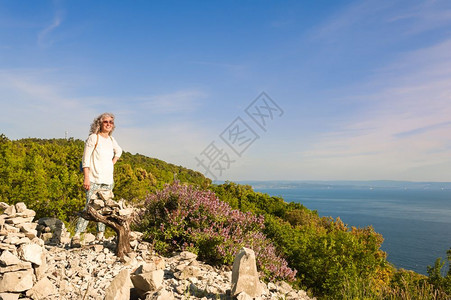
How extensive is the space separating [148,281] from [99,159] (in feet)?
9.88

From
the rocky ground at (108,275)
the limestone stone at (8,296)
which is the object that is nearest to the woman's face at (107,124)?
the rocky ground at (108,275)

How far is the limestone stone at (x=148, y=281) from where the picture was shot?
130 inches

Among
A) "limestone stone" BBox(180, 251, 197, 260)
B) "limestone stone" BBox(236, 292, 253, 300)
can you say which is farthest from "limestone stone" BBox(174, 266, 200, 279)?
"limestone stone" BBox(236, 292, 253, 300)

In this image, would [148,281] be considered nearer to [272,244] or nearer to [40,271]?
[40,271]

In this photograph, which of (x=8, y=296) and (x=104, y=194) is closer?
(x=8, y=296)

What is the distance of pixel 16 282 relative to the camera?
3250mm

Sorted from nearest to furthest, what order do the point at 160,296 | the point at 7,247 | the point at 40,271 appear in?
1. the point at 160,296
2. the point at 40,271
3. the point at 7,247

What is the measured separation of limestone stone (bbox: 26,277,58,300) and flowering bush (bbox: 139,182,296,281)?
190cm

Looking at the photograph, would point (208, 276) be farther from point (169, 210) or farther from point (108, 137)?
point (108, 137)

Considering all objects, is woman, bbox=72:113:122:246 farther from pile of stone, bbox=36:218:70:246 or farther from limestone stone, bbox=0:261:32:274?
limestone stone, bbox=0:261:32:274

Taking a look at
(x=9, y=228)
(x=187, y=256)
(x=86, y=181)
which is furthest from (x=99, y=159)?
(x=187, y=256)

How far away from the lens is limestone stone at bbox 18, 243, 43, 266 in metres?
3.40

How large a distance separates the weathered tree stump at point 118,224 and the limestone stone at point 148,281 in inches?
51.8

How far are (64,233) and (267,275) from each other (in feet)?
13.7
